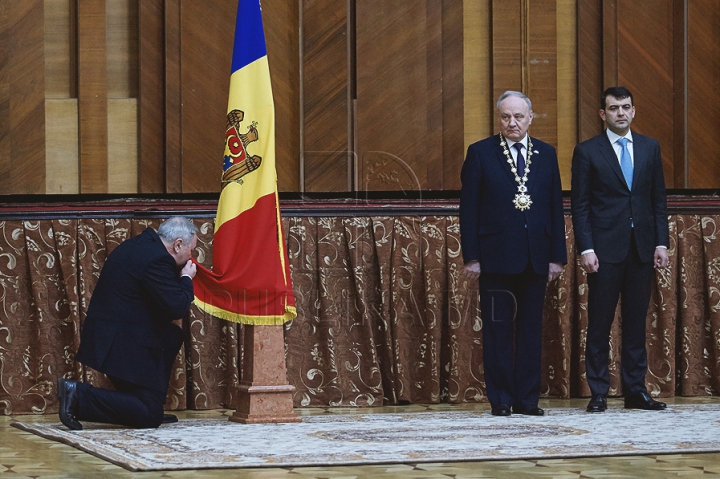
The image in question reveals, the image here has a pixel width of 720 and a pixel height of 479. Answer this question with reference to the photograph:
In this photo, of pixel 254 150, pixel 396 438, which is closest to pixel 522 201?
pixel 254 150

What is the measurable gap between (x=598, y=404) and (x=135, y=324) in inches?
74.9

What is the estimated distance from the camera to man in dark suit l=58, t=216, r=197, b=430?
4.64 m

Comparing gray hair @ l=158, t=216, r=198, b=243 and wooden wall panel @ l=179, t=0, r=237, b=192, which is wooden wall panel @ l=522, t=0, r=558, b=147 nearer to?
wooden wall panel @ l=179, t=0, r=237, b=192

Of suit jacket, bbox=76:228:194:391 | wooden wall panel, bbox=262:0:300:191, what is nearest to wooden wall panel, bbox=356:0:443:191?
wooden wall panel, bbox=262:0:300:191

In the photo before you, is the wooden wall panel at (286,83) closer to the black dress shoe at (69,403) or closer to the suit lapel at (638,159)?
the suit lapel at (638,159)

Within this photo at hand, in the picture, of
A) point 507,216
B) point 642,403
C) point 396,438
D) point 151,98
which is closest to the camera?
point 396,438

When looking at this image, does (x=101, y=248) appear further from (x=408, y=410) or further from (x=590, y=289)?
(x=590, y=289)

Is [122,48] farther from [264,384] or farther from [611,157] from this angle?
[611,157]

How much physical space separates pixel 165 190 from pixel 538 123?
201 cm

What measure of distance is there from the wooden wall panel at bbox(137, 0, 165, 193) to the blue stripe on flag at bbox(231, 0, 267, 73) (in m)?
1.45

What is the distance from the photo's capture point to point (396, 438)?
4.16 m

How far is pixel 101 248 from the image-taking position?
539cm

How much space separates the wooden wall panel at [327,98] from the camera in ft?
21.2

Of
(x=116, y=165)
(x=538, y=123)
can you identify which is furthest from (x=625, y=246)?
(x=116, y=165)
